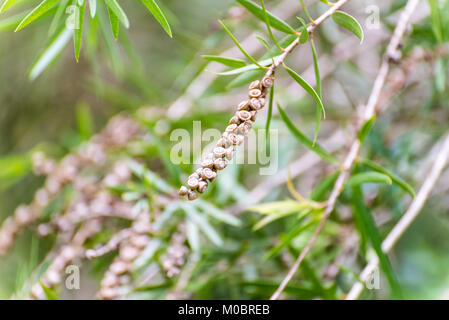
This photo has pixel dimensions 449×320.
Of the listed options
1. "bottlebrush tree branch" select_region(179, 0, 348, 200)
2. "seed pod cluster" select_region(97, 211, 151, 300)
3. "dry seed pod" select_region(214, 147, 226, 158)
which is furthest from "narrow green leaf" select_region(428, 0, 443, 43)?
"seed pod cluster" select_region(97, 211, 151, 300)

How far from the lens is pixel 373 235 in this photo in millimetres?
478

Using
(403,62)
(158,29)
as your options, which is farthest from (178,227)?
(158,29)

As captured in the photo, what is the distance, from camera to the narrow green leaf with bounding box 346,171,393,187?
422mm

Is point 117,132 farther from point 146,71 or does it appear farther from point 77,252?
point 146,71

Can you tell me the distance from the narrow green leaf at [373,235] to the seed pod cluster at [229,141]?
8.6 inches

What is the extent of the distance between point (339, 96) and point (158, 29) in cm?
60

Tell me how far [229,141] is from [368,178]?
197 millimetres

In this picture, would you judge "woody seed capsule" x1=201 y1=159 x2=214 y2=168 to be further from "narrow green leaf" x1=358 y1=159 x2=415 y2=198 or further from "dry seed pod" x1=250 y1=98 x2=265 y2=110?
"narrow green leaf" x1=358 y1=159 x2=415 y2=198

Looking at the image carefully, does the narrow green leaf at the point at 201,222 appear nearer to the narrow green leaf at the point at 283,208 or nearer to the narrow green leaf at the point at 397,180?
the narrow green leaf at the point at 283,208

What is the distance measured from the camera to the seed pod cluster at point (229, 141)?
12.6 inches

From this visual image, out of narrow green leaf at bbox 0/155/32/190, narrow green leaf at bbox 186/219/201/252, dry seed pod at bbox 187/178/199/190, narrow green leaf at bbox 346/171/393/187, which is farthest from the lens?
narrow green leaf at bbox 0/155/32/190

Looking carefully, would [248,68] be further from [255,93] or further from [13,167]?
[13,167]

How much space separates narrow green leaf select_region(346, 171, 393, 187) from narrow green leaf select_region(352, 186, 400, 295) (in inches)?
0.9

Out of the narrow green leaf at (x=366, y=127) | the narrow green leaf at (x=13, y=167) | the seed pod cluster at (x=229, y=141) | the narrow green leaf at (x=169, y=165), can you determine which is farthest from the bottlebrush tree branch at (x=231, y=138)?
the narrow green leaf at (x=13, y=167)
